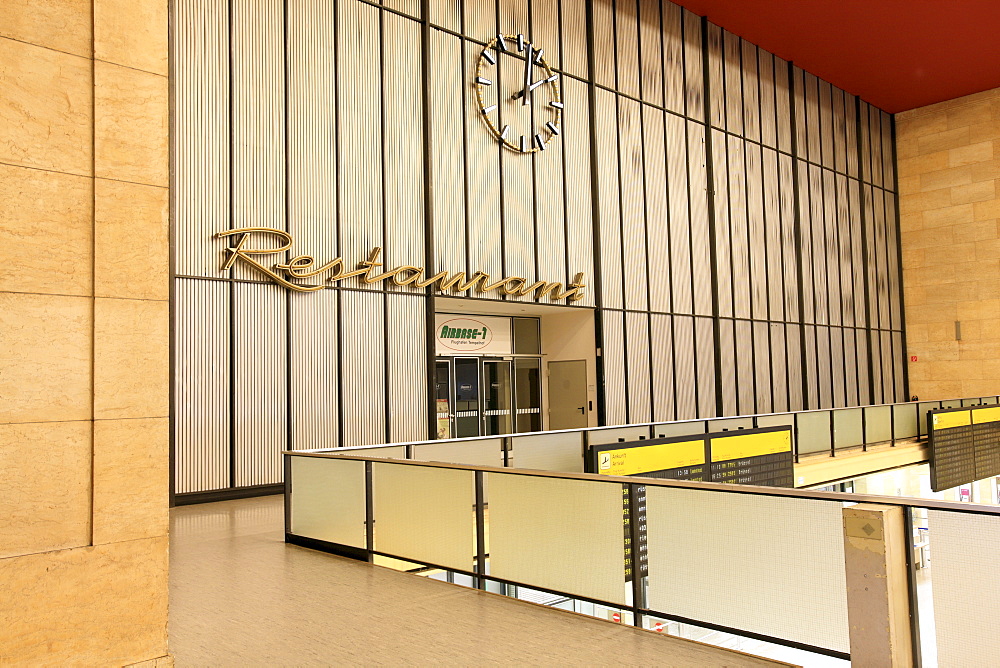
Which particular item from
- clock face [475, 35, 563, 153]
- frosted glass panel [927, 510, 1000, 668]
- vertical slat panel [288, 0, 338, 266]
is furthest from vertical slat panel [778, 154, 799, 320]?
frosted glass panel [927, 510, 1000, 668]

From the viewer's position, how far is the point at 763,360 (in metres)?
23.2

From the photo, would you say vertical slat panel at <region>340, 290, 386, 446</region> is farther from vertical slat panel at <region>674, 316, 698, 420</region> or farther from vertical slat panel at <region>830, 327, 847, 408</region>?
vertical slat panel at <region>830, 327, 847, 408</region>

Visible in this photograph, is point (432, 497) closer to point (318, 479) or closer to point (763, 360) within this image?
point (318, 479)

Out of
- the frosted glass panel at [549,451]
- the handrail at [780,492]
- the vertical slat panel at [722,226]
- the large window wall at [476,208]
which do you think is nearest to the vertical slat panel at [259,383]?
the large window wall at [476,208]

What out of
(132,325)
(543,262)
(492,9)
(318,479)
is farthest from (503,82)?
(132,325)

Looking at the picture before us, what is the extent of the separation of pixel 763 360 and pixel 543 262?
938 centimetres

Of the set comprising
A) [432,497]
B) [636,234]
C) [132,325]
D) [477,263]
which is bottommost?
[432,497]

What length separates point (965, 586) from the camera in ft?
12.3

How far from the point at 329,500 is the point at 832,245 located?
2346 centimetres

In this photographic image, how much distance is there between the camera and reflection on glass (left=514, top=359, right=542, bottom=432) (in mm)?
19031

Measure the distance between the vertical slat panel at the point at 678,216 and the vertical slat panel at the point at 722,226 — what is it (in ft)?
4.37

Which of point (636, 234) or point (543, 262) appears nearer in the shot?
point (543, 262)

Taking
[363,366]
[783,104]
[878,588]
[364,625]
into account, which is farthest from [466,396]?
[783,104]

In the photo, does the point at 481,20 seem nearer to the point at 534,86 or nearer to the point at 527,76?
the point at 527,76
